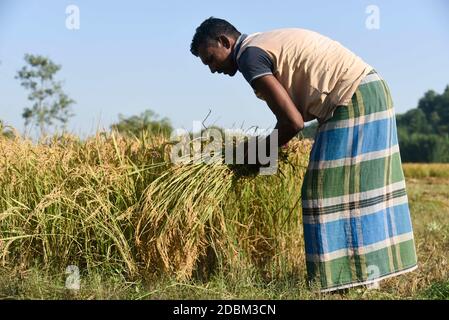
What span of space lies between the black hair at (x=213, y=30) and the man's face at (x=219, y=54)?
0.02 metres

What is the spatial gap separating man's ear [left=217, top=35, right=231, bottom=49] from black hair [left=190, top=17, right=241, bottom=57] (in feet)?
0.05

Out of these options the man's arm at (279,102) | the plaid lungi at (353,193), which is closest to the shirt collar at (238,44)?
the man's arm at (279,102)

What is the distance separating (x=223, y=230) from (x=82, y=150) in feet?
3.32

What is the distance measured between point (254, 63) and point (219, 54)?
255 mm

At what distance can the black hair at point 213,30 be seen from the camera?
295 centimetres

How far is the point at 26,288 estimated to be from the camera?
114 inches

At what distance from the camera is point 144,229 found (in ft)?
10.6

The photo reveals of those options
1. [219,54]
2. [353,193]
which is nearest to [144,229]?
[219,54]

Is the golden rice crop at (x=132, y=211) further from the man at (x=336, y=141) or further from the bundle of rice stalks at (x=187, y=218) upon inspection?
the man at (x=336, y=141)

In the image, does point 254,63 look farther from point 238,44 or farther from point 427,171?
point 427,171

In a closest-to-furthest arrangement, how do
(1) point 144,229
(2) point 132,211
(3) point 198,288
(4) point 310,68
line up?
1. (4) point 310,68
2. (3) point 198,288
3. (1) point 144,229
4. (2) point 132,211

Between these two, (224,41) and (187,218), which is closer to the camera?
(224,41)

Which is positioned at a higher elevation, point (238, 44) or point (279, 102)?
point (238, 44)

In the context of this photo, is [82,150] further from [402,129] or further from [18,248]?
[402,129]
